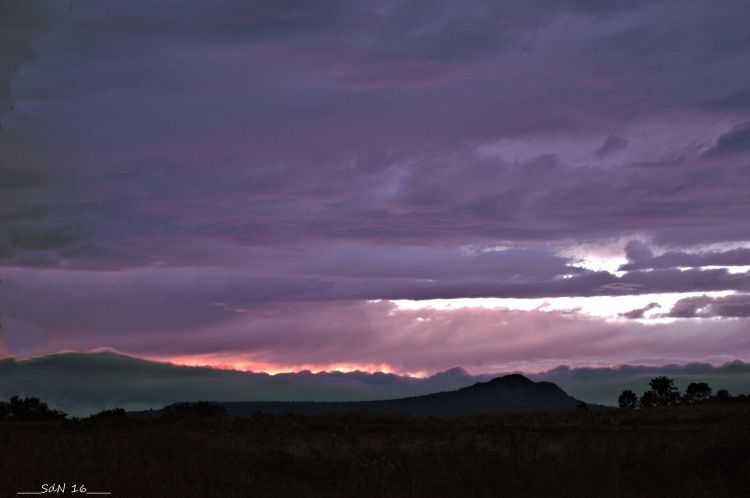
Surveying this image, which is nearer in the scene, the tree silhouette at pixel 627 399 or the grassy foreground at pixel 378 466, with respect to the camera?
the grassy foreground at pixel 378 466

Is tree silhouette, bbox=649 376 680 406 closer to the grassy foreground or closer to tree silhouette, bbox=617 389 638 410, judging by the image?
tree silhouette, bbox=617 389 638 410

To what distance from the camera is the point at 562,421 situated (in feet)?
143

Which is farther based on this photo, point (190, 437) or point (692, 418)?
point (692, 418)

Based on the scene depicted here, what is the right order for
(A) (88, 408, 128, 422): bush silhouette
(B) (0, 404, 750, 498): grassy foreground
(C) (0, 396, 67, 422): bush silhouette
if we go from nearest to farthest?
1. (B) (0, 404, 750, 498): grassy foreground
2. (A) (88, 408, 128, 422): bush silhouette
3. (C) (0, 396, 67, 422): bush silhouette

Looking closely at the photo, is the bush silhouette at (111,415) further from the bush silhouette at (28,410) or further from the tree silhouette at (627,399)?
the tree silhouette at (627,399)

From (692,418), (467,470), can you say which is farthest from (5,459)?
(692,418)

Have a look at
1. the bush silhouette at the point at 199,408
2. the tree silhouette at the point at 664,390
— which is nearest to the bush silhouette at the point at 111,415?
the bush silhouette at the point at 199,408

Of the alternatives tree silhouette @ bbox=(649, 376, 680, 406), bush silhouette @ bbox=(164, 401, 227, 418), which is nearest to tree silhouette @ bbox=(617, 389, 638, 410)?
tree silhouette @ bbox=(649, 376, 680, 406)

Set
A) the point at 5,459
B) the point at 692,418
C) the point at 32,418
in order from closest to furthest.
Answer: the point at 5,459
the point at 692,418
the point at 32,418

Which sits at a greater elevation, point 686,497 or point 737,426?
point 737,426

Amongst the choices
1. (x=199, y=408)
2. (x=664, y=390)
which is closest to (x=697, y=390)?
(x=664, y=390)

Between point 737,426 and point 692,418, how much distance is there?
2332 cm

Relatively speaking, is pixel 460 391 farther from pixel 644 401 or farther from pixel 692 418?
pixel 692 418

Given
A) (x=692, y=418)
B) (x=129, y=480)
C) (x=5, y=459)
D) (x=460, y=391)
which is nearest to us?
(x=129, y=480)
